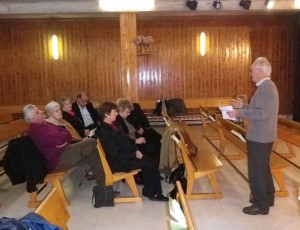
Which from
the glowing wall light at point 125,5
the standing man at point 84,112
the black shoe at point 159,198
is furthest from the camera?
the glowing wall light at point 125,5

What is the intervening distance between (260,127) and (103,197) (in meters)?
1.73

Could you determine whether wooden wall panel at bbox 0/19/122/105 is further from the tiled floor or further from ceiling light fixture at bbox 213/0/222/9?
the tiled floor

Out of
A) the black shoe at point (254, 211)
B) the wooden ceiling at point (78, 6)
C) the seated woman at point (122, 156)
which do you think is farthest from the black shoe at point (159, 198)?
the wooden ceiling at point (78, 6)

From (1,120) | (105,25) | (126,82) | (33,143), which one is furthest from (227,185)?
(105,25)

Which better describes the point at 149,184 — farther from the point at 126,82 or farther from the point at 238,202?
the point at 126,82

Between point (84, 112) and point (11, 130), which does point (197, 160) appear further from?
point (11, 130)

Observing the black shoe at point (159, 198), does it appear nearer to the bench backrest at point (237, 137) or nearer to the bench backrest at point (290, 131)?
the bench backrest at point (237, 137)

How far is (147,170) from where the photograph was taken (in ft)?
11.8

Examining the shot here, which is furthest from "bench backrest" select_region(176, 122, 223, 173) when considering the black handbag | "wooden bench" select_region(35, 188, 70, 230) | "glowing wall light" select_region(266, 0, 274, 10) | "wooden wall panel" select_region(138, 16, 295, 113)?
"wooden wall panel" select_region(138, 16, 295, 113)

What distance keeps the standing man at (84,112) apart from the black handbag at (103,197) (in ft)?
5.79

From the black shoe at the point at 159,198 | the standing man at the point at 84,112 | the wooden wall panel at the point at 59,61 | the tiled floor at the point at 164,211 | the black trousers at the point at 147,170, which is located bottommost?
the tiled floor at the point at 164,211

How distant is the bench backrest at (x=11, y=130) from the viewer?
4621 mm

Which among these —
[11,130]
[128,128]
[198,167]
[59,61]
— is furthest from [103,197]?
[59,61]

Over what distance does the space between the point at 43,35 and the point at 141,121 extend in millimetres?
4874
